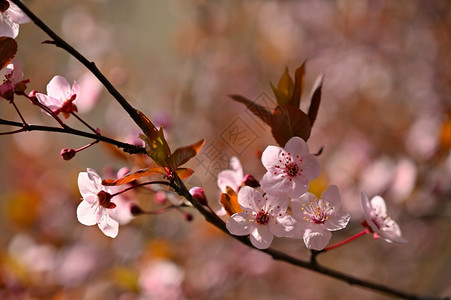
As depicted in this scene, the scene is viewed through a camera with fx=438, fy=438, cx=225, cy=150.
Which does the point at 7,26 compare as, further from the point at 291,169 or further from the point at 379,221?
the point at 379,221

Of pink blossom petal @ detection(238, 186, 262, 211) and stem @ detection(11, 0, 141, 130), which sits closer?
stem @ detection(11, 0, 141, 130)

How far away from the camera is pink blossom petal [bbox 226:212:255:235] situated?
644 mm

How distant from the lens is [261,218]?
2.16 ft

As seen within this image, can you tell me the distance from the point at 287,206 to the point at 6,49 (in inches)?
18.1

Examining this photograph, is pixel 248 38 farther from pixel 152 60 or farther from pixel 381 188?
pixel 381 188

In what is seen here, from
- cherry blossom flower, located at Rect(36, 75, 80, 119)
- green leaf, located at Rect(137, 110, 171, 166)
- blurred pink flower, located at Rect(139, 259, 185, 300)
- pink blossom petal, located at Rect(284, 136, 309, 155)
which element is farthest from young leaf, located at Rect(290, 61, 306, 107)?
blurred pink flower, located at Rect(139, 259, 185, 300)

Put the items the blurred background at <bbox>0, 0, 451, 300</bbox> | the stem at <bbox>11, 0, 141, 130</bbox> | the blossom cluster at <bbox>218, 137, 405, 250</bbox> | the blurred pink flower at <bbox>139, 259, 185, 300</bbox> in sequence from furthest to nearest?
the blurred background at <bbox>0, 0, 451, 300</bbox> < the blurred pink flower at <bbox>139, 259, 185, 300</bbox> < the blossom cluster at <bbox>218, 137, 405, 250</bbox> < the stem at <bbox>11, 0, 141, 130</bbox>

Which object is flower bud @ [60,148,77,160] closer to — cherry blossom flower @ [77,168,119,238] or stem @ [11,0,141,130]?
cherry blossom flower @ [77,168,119,238]

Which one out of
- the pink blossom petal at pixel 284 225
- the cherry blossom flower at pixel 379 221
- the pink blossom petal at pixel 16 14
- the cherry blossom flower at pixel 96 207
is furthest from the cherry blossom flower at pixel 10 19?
the cherry blossom flower at pixel 379 221

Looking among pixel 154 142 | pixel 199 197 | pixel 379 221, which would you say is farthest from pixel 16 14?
pixel 379 221

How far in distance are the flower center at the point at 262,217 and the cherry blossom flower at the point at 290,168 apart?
0.12 ft

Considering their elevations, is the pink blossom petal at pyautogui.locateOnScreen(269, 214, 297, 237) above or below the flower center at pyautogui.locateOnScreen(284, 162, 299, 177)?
below

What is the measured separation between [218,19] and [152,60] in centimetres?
112

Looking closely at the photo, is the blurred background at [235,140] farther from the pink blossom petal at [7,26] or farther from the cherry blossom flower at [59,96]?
the pink blossom petal at [7,26]
